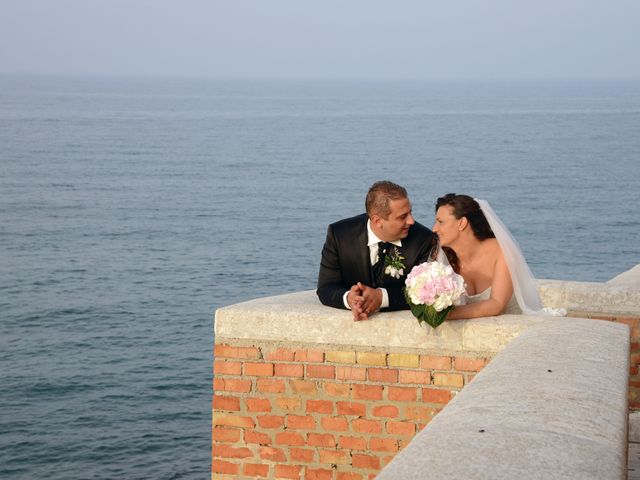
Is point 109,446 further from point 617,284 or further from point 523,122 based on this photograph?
point 523,122

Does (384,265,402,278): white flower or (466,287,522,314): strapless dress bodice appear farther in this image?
(466,287,522,314): strapless dress bodice

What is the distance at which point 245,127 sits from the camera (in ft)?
460

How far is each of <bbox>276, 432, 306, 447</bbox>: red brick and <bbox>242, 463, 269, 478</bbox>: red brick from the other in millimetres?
202

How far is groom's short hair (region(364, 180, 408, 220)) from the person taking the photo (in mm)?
6566

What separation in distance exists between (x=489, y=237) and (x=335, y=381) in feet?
4.81

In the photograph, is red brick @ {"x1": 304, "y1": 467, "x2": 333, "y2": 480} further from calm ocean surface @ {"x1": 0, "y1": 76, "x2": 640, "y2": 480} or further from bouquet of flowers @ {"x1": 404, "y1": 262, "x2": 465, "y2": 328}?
calm ocean surface @ {"x1": 0, "y1": 76, "x2": 640, "y2": 480}

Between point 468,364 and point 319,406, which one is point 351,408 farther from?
point 468,364

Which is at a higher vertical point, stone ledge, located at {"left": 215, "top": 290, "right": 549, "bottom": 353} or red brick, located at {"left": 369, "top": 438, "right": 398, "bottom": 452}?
stone ledge, located at {"left": 215, "top": 290, "right": 549, "bottom": 353}

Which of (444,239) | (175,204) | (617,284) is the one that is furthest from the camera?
(175,204)

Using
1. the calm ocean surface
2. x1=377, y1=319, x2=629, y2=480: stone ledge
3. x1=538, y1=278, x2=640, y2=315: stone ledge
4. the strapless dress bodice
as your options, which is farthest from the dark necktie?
the calm ocean surface

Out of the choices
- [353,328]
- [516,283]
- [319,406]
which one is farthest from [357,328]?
[516,283]

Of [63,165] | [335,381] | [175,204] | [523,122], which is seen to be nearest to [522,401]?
[335,381]

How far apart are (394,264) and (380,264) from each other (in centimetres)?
16

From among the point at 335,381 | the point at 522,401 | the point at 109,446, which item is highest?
the point at 522,401
